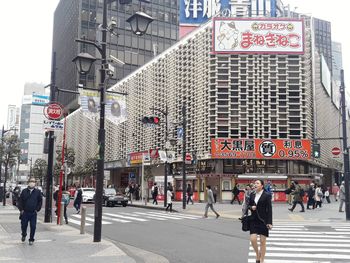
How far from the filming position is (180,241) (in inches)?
499

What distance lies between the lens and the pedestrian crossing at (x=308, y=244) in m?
9.86

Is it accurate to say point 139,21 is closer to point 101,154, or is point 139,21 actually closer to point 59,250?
point 101,154

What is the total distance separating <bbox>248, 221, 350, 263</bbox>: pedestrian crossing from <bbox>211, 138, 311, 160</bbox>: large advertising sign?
1818 centimetres

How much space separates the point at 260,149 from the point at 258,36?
9.73 m

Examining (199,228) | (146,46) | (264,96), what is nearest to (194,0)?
(264,96)

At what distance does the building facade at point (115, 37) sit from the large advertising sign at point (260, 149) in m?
39.4

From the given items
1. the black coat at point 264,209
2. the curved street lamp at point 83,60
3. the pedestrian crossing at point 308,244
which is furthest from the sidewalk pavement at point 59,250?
the curved street lamp at point 83,60

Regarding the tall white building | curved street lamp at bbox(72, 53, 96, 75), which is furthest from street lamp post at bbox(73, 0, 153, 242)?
the tall white building

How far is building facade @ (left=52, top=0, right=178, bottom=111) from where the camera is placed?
74.4m

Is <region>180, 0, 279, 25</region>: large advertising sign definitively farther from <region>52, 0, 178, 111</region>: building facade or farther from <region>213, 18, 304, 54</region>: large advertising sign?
<region>52, 0, 178, 111</region>: building facade

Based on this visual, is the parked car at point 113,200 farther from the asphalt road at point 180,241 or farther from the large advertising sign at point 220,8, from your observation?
the large advertising sign at point 220,8

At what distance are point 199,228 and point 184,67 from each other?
86.6 ft

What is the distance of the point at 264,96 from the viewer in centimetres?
3616

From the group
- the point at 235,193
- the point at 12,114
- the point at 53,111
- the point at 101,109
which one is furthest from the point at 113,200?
the point at 12,114
